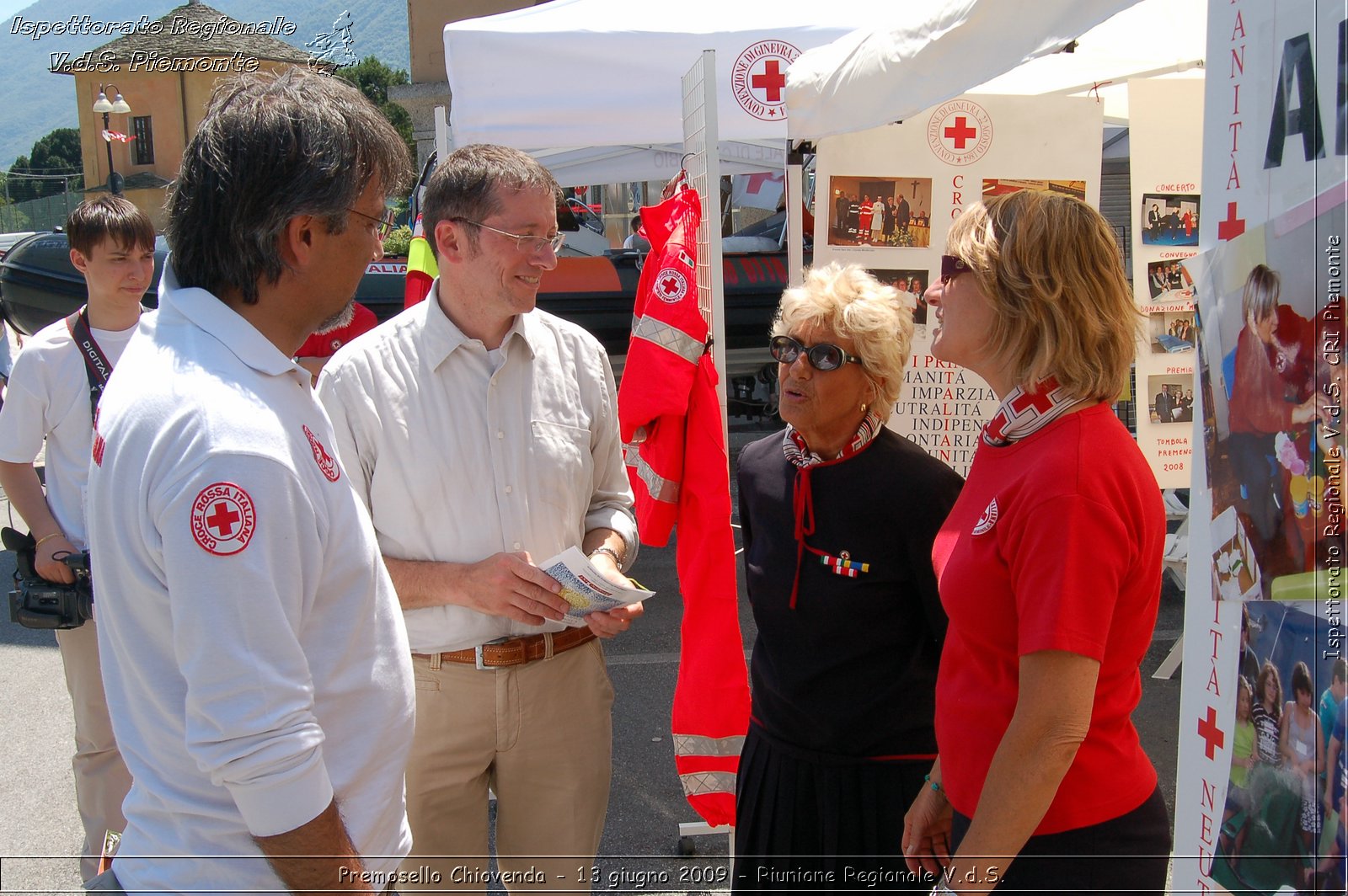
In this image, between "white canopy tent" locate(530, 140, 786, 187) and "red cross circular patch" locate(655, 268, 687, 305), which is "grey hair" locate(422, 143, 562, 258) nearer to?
"red cross circular patch" locate(655, 268, 687, 305)

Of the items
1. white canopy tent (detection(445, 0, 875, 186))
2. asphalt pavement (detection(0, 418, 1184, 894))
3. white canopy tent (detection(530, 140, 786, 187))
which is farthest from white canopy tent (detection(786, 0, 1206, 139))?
white canopy tent (detection(530, 140, 786, 187))

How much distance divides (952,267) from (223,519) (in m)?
1.14

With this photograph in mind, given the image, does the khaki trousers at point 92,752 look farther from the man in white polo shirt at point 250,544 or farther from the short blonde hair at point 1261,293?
the short blonde hair at point 1261,293

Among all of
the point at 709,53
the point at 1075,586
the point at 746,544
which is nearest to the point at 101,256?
the point at 709,53

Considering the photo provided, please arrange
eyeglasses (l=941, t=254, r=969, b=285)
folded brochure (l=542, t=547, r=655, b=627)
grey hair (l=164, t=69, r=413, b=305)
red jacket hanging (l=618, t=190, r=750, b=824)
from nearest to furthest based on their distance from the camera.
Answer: grey hair (l=164, t=69, r=413, b=305) < eyeglasses (l=941, t=254, r=969, b=285) < folded brochure (l=542, t=547, r=655, b=627) < red jacket hanging (l=618, t=190, r=750, b=824)

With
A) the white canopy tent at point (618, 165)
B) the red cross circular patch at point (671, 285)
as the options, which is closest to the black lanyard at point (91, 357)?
the red cross circular patch at point (671, 285)

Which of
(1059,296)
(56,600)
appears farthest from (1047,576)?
(56,600)

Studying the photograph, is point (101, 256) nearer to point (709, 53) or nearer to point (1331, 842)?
point (709, 53)

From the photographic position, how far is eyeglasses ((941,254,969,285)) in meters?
1.52

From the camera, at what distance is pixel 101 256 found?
291cm

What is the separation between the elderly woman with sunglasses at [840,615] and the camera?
73.4 inches

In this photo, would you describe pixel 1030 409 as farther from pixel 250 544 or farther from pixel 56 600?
pixel 56 600

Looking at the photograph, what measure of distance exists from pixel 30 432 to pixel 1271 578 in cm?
315

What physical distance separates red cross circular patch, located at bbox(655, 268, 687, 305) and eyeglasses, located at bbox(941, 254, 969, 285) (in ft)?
A: 3.64
